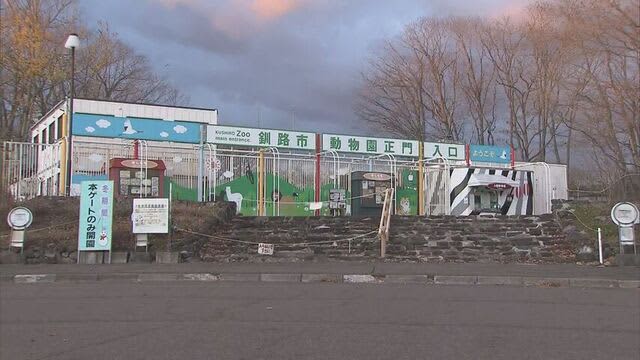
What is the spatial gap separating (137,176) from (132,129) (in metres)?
5.58

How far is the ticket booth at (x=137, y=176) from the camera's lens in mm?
22219

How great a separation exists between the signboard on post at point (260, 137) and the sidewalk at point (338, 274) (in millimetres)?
11575

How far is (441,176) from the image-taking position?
2825 cm

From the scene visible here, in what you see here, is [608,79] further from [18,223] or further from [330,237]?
[18,223]

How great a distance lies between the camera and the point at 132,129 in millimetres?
27469

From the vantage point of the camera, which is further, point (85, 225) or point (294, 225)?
point (294, 225)

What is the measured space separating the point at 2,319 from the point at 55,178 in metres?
15.5

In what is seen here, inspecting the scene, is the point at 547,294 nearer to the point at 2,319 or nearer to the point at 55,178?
the point at 2,319

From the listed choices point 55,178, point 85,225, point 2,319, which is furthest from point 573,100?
point 2,319

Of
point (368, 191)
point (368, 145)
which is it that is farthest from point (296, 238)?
point (368, 145)

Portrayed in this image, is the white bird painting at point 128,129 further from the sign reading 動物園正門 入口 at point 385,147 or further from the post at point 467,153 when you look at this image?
the post at point 467,153

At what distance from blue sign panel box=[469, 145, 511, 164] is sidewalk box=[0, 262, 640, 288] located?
61.4 ft

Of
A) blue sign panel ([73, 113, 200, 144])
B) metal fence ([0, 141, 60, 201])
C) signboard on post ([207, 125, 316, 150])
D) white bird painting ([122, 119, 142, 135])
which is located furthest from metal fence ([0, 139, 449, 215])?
white bird painting ([122, 119, 142, 135])

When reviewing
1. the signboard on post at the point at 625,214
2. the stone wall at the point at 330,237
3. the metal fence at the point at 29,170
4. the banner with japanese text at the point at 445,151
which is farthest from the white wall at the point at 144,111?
the signboard on post at the point at 625,214
